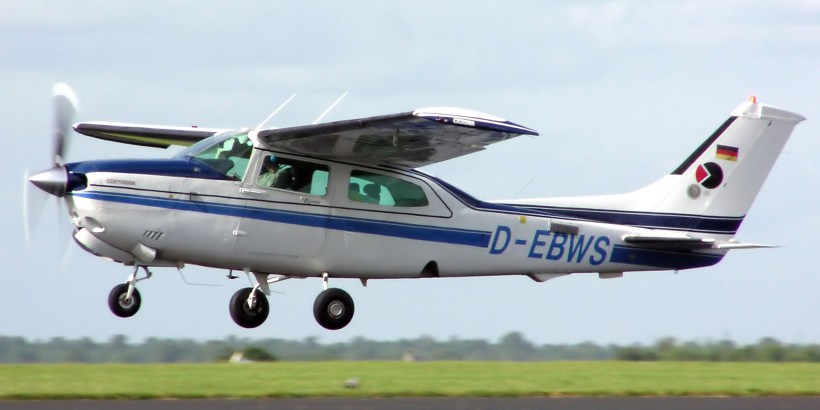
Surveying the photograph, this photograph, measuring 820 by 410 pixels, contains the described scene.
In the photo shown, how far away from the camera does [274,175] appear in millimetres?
18562

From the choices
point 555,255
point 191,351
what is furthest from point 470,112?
point 191,351

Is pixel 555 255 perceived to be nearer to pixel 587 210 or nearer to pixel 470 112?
pixel 587 210

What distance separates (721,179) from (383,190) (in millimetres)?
5408

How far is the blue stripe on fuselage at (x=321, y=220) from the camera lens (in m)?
17.8

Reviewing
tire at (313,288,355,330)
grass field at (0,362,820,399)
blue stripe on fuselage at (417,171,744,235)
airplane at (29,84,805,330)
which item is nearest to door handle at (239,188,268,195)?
airplane at (29,84,805,330)

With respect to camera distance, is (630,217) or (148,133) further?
(148,133)

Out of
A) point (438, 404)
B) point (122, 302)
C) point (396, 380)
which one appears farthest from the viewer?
point (396, 380)

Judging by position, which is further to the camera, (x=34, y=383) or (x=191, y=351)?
(x=191, y=351)

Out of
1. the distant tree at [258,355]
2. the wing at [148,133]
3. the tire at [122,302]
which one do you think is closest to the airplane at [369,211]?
the tire at [122,302]

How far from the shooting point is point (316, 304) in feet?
64.1

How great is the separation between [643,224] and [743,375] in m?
2.61

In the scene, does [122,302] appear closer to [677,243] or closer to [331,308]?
[331,308]

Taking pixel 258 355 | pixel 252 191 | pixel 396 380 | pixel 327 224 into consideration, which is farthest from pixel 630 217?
pixel 258 355

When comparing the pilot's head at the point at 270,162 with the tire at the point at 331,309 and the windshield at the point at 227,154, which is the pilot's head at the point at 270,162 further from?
the tire at the point at 331,309
